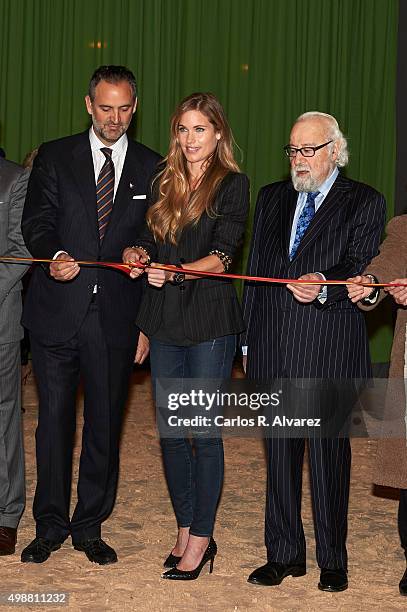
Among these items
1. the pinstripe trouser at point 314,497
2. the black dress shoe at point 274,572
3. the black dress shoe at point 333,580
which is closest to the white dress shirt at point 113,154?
the pinstripe trouser at point 314,497

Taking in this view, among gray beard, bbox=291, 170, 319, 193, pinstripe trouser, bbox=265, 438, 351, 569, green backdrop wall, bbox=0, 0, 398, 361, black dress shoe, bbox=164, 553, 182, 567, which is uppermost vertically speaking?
green backdrop wall, bbox=0, 0, 398, 361

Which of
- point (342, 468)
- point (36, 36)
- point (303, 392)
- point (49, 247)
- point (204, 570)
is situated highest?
point (36, 36)

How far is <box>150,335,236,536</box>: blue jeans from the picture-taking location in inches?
163

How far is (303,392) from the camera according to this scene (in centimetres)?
414

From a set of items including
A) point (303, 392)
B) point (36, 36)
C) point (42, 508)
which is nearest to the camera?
point (303, 392)

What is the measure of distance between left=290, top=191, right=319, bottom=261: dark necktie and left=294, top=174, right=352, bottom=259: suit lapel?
0.03m

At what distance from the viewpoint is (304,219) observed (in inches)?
163

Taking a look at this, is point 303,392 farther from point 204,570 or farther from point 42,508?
point 42,508

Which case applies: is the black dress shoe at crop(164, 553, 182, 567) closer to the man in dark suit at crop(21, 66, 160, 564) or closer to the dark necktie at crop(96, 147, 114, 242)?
the man in dark suit at crop(21, 66, 160, 564)

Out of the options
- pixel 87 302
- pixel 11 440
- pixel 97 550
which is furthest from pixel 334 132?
pixel 97 550

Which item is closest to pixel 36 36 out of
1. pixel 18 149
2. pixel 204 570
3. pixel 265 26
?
pixel 18 149

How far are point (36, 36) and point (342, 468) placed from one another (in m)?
6.22

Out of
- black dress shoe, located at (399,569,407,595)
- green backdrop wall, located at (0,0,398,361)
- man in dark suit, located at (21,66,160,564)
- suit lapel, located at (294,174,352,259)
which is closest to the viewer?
suit lapel, located at (294,174,352,259)

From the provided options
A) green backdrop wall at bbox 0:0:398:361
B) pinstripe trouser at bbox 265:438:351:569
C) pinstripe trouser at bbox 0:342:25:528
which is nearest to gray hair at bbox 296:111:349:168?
pinstripe trouser at bbox 265:438:351:569
